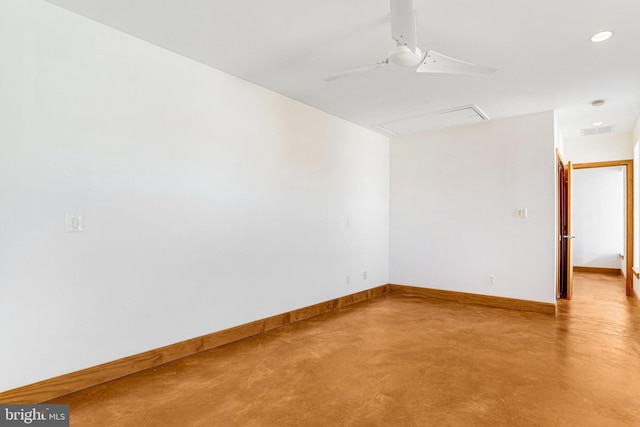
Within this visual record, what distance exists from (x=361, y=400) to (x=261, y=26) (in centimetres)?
272

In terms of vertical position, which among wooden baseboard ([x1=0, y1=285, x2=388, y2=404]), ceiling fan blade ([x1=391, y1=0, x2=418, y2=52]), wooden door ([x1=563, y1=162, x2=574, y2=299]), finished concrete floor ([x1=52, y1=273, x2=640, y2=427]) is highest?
ceiling fan blade ([x1=391, y1=0, x2=418, y2=52])

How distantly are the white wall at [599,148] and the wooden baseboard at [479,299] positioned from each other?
2.88m

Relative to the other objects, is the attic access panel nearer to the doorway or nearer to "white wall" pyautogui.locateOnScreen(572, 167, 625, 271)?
the doorway

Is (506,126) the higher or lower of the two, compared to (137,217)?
higher

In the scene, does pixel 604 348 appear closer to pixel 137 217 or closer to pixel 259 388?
pixel 259 388

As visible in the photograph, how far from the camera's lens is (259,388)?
2.54m

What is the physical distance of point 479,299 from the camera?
5051mm

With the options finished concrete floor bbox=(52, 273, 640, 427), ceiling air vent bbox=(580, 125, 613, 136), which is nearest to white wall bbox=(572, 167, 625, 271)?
ceiling air vent bbox=(580, 125, 613, 136)

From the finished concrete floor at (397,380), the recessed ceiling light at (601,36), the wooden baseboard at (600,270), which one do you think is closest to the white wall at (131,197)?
the finished concrete floor at (397,380)

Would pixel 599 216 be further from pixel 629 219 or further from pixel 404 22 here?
pixel 404 22

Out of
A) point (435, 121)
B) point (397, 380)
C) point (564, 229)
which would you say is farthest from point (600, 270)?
point (397, 380)

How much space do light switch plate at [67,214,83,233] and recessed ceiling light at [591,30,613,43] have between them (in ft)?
13.1

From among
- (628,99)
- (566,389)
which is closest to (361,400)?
(566,389)

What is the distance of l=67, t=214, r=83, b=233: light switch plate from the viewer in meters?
2.47
